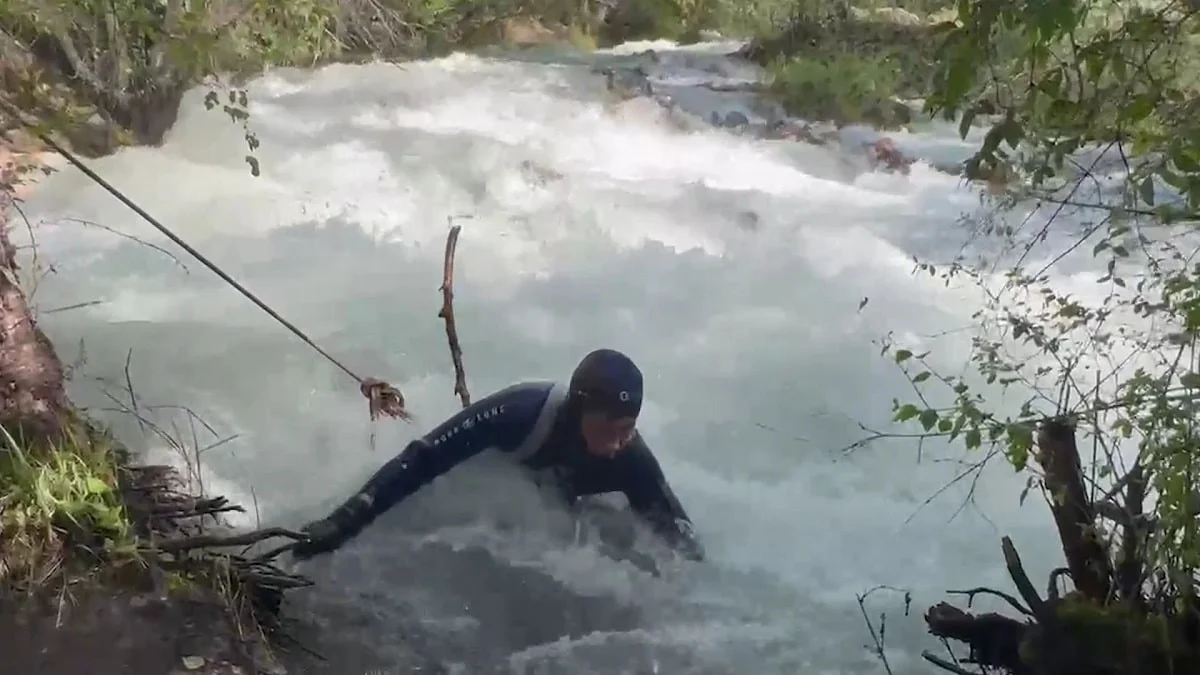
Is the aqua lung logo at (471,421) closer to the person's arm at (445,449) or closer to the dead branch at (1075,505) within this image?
the person's arm at (445,449)

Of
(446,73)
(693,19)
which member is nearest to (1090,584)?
(693,19)

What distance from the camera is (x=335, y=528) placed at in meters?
2.02

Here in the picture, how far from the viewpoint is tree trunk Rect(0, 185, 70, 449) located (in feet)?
6.04

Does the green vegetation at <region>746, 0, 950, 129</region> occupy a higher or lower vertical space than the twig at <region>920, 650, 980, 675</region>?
higher

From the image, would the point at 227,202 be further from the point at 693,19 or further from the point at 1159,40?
the point at 1159,40

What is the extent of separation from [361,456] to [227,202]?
1.22 m

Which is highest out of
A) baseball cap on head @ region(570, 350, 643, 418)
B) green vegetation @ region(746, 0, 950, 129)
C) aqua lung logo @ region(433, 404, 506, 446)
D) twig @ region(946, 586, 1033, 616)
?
green vegetation @ region(746, 0, 950, 129)

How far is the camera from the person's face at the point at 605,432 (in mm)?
1998

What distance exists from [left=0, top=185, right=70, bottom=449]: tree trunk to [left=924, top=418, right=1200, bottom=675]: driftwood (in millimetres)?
1494

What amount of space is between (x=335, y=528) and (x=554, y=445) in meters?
0.42

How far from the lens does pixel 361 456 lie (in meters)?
2.23

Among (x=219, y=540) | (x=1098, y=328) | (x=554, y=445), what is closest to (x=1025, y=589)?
(x=1098, y=328)

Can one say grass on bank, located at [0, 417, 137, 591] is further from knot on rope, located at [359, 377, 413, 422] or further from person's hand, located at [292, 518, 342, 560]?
knot on rope, located at [359, 377, 413, 422]

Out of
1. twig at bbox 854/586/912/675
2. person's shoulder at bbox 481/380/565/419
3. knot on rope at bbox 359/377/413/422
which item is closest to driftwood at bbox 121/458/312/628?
knot on rope at bbox 359/377/413/422
